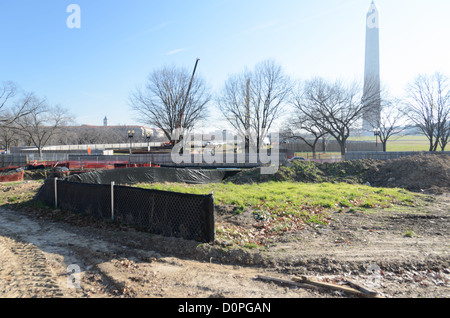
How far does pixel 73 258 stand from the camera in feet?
18.6

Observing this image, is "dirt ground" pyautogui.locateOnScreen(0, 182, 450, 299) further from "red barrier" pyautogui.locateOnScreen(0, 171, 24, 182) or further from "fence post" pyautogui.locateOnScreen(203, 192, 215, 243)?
"red barrier" pyautogui.locateOnScreen(0, 171, 24, 182)

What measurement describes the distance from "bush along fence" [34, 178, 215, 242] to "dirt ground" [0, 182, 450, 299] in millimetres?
308

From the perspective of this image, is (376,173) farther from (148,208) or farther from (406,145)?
(406,145)

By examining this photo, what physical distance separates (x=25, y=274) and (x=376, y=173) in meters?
18.9

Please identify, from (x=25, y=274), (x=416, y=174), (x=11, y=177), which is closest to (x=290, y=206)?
(x=25, y=274)

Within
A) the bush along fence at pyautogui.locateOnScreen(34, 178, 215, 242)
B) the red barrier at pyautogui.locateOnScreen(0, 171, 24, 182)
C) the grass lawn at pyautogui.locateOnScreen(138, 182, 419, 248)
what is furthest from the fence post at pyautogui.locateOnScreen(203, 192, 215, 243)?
the red barrier at pyautogui.locateOnScreen(0, 171, 24, 182)

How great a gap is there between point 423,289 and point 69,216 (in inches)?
368

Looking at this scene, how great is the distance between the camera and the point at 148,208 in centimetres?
716

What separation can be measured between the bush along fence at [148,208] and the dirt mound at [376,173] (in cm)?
1013

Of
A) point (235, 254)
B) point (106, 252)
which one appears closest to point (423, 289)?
point (235, 254)

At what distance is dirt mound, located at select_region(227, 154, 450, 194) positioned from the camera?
52.2 feet

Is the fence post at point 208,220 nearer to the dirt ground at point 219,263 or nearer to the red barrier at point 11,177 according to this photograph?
the dirt ground at point 219,263
